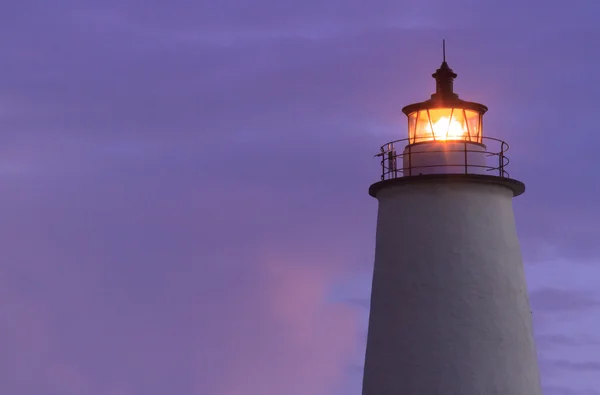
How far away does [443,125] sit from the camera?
18750 millimetres

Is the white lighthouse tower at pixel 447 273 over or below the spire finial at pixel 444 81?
below

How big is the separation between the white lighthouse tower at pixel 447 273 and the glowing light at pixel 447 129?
2 cm

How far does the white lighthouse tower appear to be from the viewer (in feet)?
57.8

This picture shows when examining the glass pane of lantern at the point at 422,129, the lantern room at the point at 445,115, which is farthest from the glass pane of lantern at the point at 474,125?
the glass pane of lantern at the point at 422,129

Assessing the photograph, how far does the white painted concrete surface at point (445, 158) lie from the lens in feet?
60.3

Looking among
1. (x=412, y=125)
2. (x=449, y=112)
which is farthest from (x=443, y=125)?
(x=412, y=125)

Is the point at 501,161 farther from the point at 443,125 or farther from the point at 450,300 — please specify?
the point at 450,300

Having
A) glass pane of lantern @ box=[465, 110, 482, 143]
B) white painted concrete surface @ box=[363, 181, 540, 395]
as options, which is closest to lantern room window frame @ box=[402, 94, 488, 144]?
glass pane of lantern @ box=[465, 110, 482, 143]

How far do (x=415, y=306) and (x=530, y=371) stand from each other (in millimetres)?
2037

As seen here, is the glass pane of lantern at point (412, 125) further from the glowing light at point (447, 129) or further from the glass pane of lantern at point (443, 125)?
the glowing light at point (447, 129)

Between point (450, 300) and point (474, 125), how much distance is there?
9.80 feet

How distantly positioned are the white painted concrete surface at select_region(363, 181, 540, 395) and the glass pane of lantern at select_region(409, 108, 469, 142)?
3.16 feet

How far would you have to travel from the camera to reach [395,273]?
59.7 feet

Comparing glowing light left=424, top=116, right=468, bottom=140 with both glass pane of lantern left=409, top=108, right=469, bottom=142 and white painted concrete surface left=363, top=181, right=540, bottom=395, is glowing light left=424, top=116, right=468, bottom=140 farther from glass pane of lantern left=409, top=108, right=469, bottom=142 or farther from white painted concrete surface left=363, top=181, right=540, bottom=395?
white painted concrete surface left=363, top=181, right=540, bottom=395
